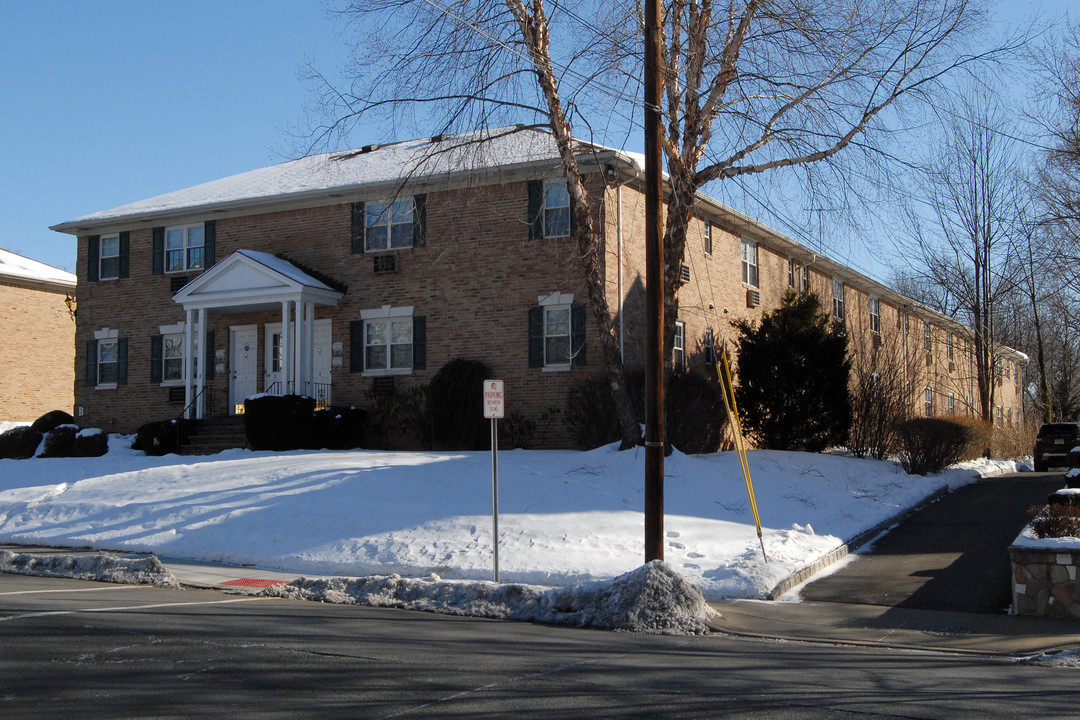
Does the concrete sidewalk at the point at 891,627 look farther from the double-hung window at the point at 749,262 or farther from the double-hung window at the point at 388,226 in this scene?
the double-hung window at the point at 749,262

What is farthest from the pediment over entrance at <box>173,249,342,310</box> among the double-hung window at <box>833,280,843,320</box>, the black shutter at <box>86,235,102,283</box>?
the double-hung window at <box>833,280,843,320</box>

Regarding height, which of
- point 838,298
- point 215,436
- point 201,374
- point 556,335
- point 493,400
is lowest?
point 215,436

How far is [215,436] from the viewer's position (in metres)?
24.3

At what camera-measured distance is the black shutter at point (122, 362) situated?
90.0 ft

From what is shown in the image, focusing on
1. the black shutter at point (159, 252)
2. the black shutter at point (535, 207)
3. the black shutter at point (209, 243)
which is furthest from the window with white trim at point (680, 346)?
the black shutter at point (159, 252)

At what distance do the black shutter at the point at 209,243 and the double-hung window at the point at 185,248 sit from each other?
0.23ft

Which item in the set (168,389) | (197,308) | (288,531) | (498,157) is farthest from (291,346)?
(288,531)

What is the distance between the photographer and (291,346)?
24500mm

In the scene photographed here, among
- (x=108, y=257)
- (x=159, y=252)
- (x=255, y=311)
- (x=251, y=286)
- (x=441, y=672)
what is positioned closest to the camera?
(x=441, y=672)

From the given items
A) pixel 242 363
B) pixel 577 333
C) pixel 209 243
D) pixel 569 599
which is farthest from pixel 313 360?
pixel 569 599

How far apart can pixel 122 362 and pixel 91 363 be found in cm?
119

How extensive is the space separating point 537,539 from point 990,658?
641 cm

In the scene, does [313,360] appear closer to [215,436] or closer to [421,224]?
[215,436]

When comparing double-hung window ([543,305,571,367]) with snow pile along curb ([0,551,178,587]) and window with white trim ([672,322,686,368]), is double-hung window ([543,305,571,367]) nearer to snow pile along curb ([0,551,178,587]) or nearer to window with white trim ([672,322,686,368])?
window with white trim ([672,322,686,368])
